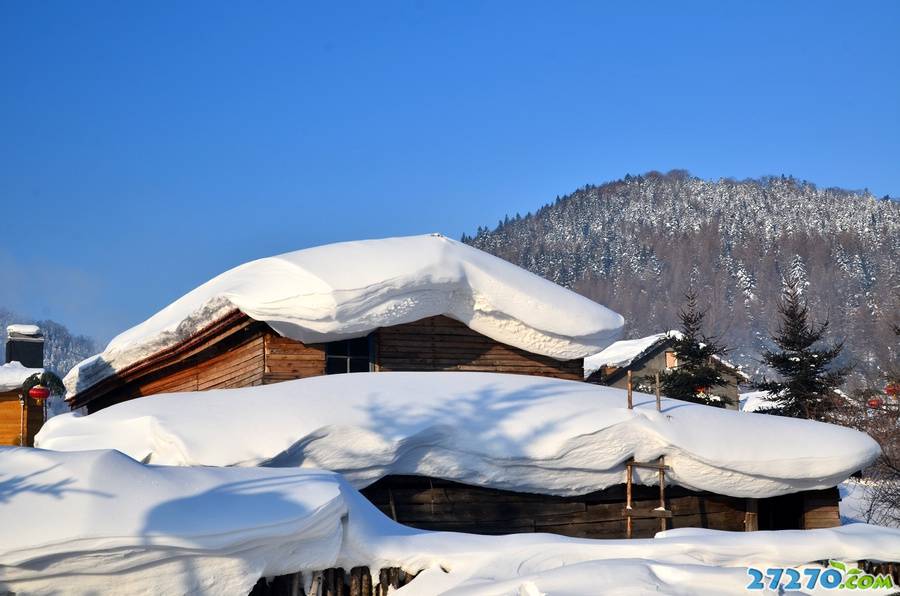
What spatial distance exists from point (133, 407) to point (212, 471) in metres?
4.52

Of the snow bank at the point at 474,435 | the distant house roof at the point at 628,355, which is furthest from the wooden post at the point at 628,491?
the distant house roof at the point at 628,355

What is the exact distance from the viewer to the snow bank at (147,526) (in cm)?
757

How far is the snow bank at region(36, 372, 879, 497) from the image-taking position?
38.8 ft

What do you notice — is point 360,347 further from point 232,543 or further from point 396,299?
point 232,543

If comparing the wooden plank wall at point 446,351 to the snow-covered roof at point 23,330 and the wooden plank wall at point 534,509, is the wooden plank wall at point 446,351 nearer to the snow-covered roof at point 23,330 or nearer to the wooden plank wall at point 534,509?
the wooden plank wall at point 534,509

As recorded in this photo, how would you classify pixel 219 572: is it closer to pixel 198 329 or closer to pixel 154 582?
pixel 154 582

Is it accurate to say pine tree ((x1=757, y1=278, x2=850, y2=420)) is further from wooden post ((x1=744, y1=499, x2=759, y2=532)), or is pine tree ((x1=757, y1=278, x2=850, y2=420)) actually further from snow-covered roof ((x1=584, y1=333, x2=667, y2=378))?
wooden post ((x1=744, y1=499, x2=759, y2=532))

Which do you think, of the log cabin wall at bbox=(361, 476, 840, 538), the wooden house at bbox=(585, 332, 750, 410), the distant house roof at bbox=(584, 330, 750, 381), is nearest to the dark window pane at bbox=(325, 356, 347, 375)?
the log cabin wall at bbox=(361, 476, 840, 538)

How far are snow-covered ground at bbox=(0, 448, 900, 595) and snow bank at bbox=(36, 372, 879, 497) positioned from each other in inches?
78.9

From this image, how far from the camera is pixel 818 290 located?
136625mm

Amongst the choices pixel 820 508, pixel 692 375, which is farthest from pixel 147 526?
pixel 692 375

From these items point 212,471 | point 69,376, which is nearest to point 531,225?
point 69,376

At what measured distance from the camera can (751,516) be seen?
15.0m

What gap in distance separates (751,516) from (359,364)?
6.11m
